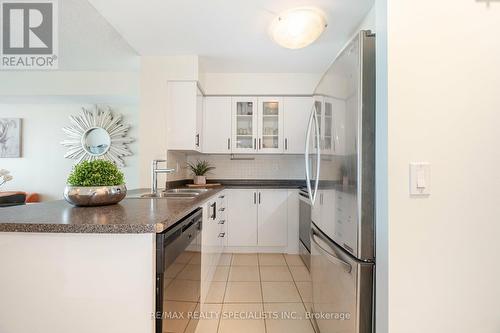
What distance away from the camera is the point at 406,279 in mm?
880

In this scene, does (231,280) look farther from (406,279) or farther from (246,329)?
(406,279)

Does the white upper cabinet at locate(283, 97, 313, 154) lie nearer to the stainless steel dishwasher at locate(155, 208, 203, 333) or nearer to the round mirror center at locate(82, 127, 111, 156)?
the stainless steel dishwasher at locate(155, 208, 203, 333)

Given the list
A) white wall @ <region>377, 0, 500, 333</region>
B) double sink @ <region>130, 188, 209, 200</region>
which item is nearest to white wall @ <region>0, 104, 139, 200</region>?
double sink @ <region>130, 188, 209, 200</region>

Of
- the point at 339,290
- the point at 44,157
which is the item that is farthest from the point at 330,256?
the point at 44,157

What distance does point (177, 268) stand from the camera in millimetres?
1091

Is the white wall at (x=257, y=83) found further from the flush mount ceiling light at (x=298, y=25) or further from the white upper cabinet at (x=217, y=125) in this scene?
the flush mount ceiling light at (x=298, y=25)

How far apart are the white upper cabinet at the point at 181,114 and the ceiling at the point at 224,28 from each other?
386 millimetres

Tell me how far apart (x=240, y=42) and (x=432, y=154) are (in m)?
2.13

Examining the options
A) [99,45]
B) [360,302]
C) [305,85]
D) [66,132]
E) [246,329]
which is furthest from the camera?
[66,132]

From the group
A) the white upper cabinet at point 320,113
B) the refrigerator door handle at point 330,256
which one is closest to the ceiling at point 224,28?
the white upper cabinet at point 320,113

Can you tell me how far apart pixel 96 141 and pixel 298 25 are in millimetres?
3683

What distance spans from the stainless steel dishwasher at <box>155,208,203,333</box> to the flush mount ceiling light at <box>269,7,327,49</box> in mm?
1515

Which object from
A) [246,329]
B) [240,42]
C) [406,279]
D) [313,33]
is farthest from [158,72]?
[406,279]

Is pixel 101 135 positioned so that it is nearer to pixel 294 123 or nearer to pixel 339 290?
pixel 294 123
